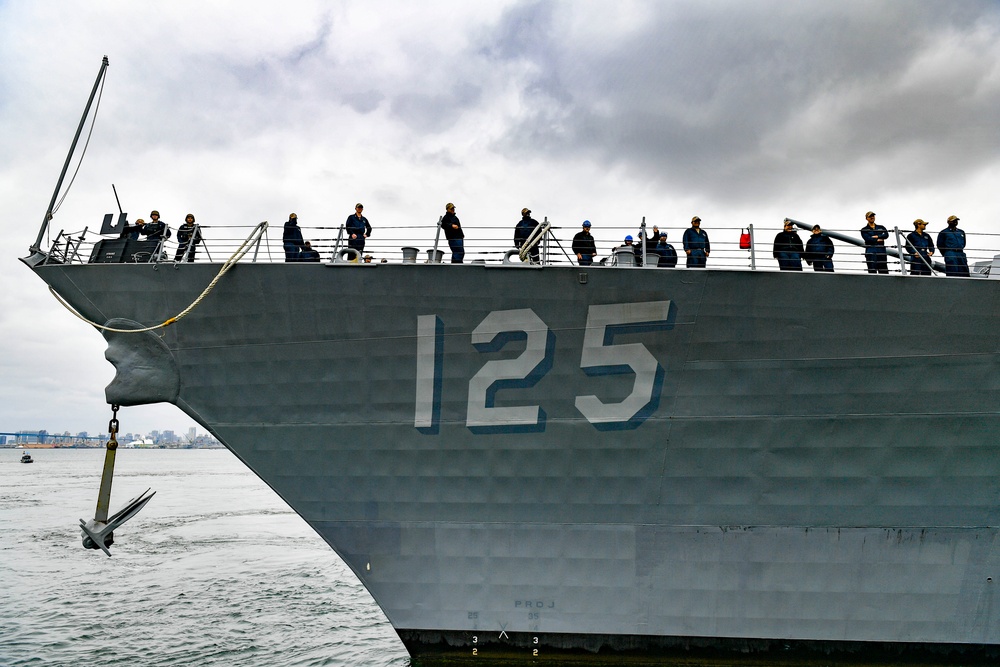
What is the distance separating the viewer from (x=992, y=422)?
767 cm

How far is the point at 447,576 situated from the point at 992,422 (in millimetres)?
6862

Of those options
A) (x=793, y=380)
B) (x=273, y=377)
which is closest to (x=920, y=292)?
(x=793, y=380)

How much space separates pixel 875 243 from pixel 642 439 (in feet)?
13.0

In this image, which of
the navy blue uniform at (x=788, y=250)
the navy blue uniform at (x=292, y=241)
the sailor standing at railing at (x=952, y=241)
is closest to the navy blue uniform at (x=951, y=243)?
the sailor standing at railing at (x=952, y=241)

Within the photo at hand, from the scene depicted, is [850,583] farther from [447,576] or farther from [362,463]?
[362,463]

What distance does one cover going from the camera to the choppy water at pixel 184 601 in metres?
10.4

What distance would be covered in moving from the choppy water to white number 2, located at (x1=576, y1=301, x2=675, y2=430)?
516 centimetres

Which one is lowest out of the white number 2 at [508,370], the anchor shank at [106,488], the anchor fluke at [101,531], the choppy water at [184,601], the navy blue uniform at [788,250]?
the choppy water at [184,601]

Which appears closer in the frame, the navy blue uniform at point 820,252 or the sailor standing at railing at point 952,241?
the navy blue uniform at point 820,252

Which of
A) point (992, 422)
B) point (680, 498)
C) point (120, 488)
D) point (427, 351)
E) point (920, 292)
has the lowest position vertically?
point (120, 488)

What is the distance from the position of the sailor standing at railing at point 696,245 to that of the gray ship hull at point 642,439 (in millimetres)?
499

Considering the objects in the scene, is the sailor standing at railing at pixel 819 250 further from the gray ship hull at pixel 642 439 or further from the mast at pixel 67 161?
the mast at pixel 67 161

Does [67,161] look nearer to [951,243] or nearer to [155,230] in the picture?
[155,230]

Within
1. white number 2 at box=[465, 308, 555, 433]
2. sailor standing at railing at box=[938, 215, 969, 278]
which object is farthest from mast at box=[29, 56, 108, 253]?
sailor standing at railing at box=[938, 215, 969, 278]
